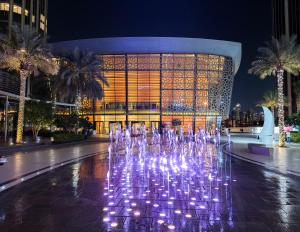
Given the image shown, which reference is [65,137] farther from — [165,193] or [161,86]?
[161,86]

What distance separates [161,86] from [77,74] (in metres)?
33.3

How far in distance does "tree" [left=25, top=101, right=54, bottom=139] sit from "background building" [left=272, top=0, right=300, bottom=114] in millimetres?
54700

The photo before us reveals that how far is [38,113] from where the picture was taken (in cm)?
3719

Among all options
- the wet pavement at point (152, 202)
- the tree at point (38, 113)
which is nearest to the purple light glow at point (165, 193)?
the wet pavement at point (152, 202)

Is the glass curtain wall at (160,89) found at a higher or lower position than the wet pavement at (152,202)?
higher

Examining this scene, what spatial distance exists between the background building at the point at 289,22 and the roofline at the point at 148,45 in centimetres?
1369

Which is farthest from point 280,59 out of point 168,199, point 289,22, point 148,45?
point 289,22

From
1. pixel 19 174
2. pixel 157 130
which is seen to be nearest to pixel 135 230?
pixel 19 174

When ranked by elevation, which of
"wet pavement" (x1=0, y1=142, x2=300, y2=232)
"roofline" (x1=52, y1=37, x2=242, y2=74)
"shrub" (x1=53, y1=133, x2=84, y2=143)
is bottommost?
"wet pavement" (x1=0, y1=142, x2=300, y2=232)

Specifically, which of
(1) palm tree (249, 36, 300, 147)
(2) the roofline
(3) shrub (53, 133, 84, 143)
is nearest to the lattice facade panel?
(2) the roofline

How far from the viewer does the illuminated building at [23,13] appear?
76.4 metres

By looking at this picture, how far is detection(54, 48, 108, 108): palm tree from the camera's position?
44.2 metres

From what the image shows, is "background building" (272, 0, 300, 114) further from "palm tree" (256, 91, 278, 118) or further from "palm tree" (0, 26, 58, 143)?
"palm tree" (0, 26, 58, 143)

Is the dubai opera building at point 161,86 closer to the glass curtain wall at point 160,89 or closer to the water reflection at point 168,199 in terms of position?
the glass curtain wall at point 160,89
